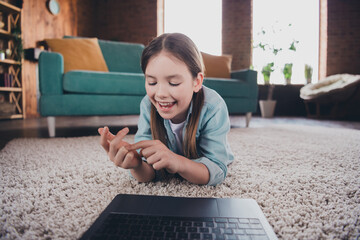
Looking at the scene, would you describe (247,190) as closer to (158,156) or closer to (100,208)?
(158,156)

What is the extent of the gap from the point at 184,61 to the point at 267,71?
158 inches

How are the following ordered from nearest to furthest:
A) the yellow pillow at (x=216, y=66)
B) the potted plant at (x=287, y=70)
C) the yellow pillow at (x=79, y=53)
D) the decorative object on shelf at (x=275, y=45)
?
the yellow pillow at (x=79, y=53) → the yellow pillow at (x=216, y=66) → the decorative object on shelf at (x=275, y=45) → the potted plant at (x=287, y=70)

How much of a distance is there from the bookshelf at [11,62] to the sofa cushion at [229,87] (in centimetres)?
285

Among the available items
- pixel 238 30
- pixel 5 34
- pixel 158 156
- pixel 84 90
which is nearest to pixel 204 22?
pixel 238 30

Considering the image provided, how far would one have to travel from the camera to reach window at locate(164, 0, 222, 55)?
4945 millimetres

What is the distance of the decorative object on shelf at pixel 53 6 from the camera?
164 inches

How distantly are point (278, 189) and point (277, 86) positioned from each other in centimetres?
422

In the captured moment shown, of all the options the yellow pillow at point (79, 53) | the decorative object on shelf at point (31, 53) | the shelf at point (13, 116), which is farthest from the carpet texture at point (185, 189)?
the decorative object on shelf at point (31, 53)

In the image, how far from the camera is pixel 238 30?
15.8ft

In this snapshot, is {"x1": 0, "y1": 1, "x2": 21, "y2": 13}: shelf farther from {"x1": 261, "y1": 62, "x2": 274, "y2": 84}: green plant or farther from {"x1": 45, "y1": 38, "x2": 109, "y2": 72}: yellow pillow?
{"x1": 261, "y1": 62, "x2": 274, "y2": 84}: green plant

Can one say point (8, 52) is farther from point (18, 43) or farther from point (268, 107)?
point (268, 107)

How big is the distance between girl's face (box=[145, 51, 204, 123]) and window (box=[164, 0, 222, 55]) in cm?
445

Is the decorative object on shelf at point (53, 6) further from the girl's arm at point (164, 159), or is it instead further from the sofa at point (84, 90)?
the girl's arm at point (164, 159)


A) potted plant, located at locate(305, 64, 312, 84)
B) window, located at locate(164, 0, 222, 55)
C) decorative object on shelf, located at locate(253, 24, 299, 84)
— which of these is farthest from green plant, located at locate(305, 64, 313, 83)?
window, located at locate(164, 0, 222, 55)
